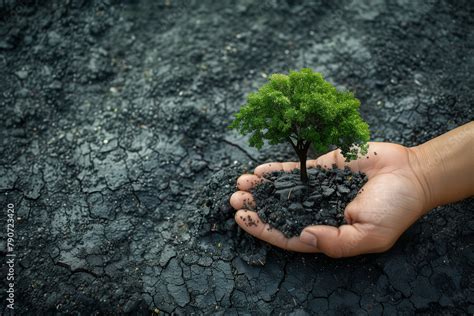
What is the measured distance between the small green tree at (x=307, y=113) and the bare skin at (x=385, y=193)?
1.87 ft

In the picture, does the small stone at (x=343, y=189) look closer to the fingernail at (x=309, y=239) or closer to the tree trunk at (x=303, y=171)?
the tree trunk at (x=303, y=171)

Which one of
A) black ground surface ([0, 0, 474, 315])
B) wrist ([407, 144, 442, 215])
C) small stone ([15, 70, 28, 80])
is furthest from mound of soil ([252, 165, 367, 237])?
small stone ([15, 70, 28, 80])

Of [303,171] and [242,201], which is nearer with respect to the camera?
[303,171]

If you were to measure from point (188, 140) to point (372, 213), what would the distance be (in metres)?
2.49

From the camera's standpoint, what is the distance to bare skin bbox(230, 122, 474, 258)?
3.57 m

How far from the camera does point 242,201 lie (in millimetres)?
4031

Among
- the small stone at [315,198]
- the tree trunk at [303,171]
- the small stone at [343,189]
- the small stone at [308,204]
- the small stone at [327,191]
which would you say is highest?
the tree trunk at [303,171]

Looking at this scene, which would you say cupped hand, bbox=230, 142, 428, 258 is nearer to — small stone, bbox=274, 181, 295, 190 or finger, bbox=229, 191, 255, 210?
finger, bbox=229, 191, 255, 210

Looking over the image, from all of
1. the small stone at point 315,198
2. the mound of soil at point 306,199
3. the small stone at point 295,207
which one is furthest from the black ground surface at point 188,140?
the small stone at point 315,198

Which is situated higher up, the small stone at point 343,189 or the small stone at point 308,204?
the small stone at point 343,189

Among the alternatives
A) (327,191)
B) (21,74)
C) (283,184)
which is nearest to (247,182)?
(283,184)

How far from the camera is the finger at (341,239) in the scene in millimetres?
3557

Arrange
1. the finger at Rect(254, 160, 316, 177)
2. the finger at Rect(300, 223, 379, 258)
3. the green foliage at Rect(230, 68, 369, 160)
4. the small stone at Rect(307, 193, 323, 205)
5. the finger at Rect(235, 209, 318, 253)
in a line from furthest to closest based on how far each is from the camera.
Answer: the finger at Rect(254, 160, 316, 177), the small stone at Rect(307, 193, 323, 205), the finger at Rect(235, 209, 318, 253), the finger at Rect(300, 223, 379, 258), the green foliage at Rect(230, 68, 369, 160)

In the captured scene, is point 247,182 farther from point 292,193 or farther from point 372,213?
point 372,213
